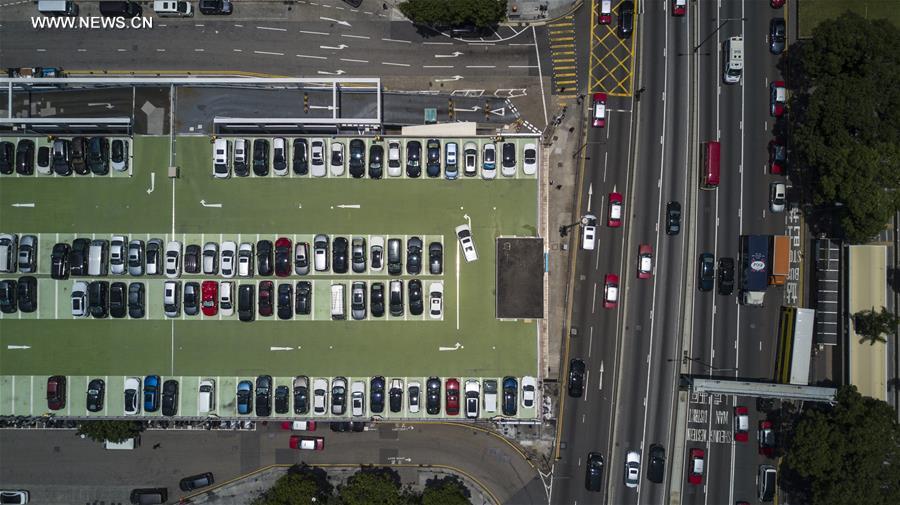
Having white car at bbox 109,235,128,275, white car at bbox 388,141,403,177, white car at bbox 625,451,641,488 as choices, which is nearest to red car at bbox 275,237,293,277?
white car at bbox 388,141,403,177

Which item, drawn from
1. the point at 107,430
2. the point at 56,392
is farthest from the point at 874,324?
the point at 56,392

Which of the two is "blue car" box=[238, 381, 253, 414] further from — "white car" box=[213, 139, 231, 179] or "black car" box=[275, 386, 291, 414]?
"white car" box=[213, 139, 231, 179]

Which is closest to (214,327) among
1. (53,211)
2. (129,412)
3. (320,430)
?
(129,412)

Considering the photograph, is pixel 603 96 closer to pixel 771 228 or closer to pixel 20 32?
pixel 771 228

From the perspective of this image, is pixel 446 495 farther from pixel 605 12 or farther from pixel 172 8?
pixel 172 8

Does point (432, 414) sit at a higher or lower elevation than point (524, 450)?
higher

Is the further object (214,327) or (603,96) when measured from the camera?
(603,96)
